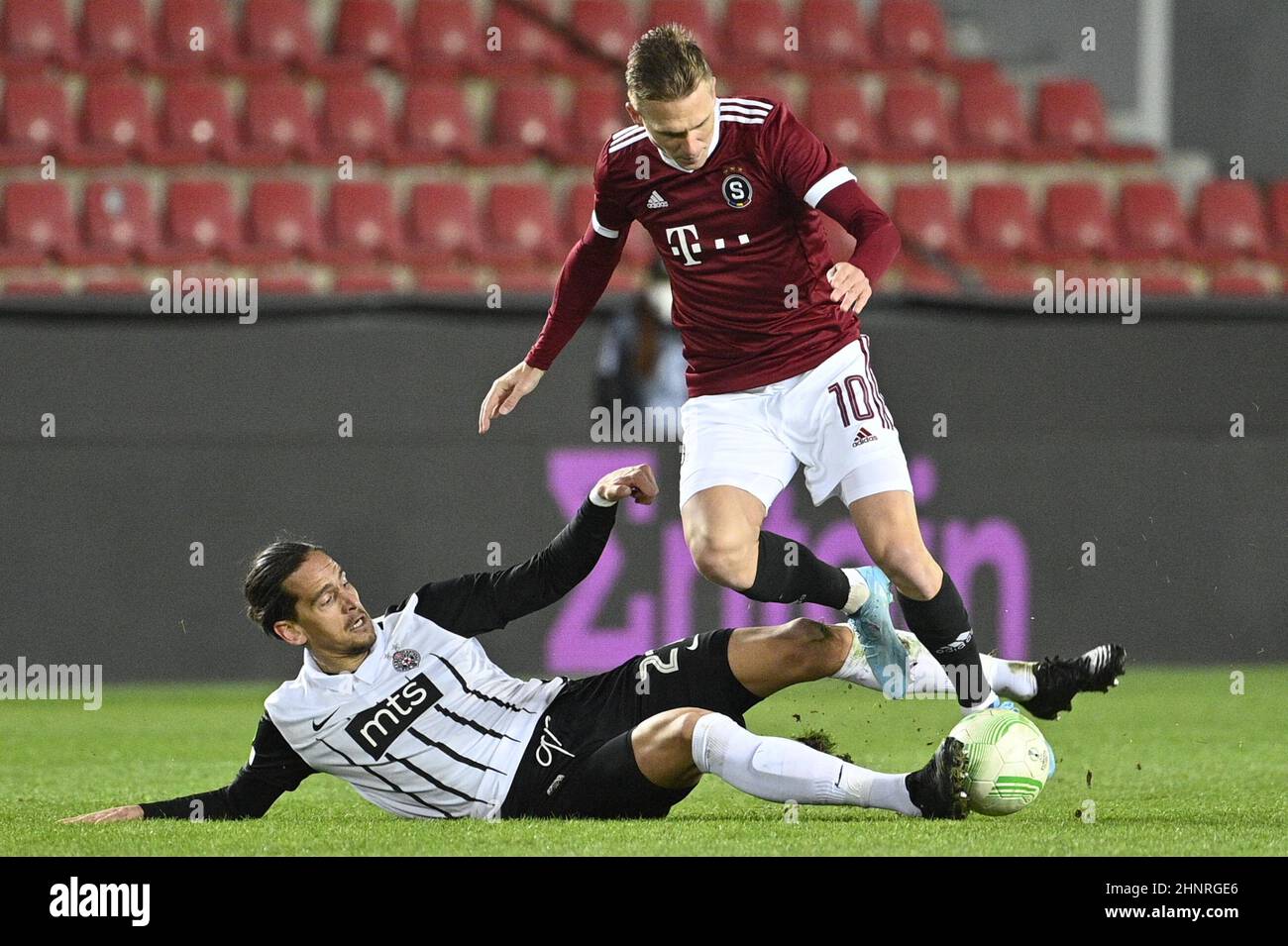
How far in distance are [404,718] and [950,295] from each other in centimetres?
449

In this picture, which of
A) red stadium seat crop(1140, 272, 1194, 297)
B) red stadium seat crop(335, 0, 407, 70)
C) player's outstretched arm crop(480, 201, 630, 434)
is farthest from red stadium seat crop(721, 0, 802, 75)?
player's outstretched arm crop(480, 201, 630, 434)

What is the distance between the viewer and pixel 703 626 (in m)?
7.92

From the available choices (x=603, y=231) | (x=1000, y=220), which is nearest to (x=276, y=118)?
(x=1000, y=220)

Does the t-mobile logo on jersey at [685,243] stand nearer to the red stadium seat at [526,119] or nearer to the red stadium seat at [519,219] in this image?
the red stadium seat at [519,219]

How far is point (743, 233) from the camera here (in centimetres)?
483

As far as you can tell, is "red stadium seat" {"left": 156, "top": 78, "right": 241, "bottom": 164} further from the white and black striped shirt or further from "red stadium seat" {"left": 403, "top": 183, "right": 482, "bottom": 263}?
the white and black striped shirt

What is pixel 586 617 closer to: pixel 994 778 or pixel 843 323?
pixel 843 323

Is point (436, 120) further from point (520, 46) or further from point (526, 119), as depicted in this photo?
point (520, 46)

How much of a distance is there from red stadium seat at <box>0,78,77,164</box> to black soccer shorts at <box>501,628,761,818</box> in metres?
7.16

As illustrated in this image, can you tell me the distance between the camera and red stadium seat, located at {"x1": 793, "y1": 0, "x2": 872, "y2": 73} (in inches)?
464

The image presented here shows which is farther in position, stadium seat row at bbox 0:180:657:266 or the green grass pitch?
stadium seat row at bbox 0:180:657:266

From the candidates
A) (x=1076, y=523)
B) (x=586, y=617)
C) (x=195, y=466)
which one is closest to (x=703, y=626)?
(x=586, y=617)

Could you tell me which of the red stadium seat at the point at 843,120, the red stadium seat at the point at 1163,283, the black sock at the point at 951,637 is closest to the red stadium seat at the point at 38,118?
the red stadium seat at the point at 843,120

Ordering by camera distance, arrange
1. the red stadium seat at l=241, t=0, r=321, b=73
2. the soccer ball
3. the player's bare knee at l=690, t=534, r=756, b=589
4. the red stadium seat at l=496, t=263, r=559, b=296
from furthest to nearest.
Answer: the red stadium seat at l=241, t=0, r=321, b=73
the red stadium seat at l=496, t=263, r=559, b=296
the player's bare knee at l=690, t=534, r=756, b=589
the soccer ball
